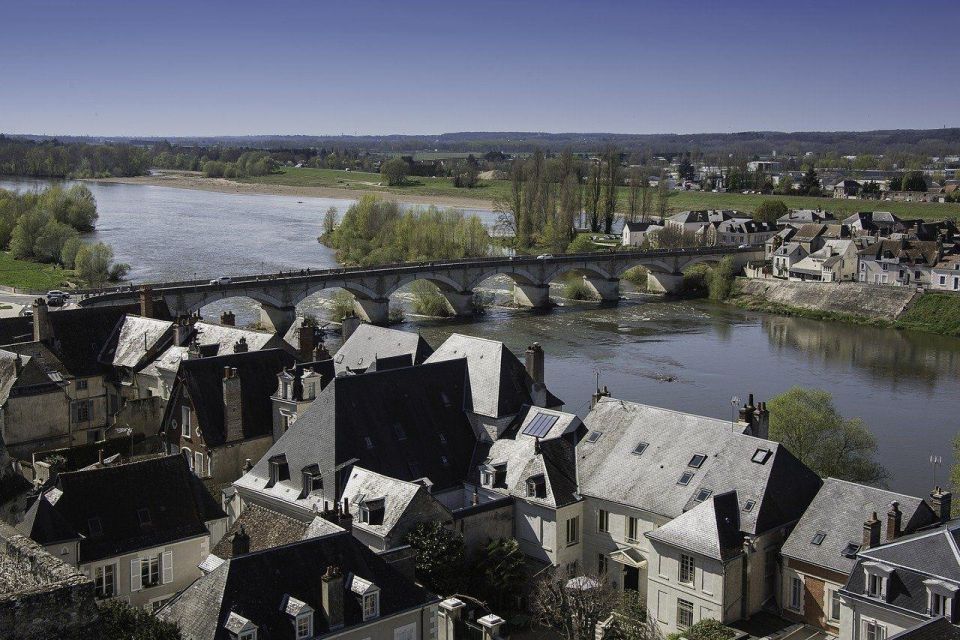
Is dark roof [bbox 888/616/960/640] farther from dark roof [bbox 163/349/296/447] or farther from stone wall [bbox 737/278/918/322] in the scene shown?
stone wall [bbox 737/278/918/322]

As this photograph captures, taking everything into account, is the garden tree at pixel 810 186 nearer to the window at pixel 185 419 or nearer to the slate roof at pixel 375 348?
the slate roof at pixel 375 348

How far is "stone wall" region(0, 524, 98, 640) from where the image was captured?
1011 cm

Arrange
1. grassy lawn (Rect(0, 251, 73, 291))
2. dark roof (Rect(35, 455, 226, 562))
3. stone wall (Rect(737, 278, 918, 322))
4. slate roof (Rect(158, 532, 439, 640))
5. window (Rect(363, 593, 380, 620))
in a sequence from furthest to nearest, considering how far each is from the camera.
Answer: grassy lawn (Rect(0, 251, 73, 291))
stone wall (Rect(737, 278, 918, 322))
dark roof (Rect(35, 455, 226, 562))
window (Rect(363, 593, 380, 620))
slate roof (Rect(158, 532, 439, 640))

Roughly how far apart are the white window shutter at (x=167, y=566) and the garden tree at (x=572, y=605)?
352 inches

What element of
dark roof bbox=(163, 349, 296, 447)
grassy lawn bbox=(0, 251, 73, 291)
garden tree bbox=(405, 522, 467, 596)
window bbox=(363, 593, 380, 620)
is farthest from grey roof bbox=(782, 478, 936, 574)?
grassy lawn bbox=(0, 251, 73, 291)

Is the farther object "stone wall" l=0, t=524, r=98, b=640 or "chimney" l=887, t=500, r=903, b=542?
"chimney" l=887, t=500, r=903, b=542

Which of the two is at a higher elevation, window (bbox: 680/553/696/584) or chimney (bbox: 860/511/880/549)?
chimney (bbox: 860/511/880/549)

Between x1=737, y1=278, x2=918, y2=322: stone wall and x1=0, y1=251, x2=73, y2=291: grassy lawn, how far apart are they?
59232mm

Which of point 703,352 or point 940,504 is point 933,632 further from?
point 703,352

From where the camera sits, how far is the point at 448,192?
194 m

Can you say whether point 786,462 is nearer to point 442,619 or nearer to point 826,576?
point 826,576

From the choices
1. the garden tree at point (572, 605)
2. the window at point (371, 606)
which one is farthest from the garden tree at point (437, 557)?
the window at point (371, 606)

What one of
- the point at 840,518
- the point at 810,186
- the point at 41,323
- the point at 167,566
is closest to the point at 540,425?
the point at 840,518

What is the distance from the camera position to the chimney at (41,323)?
4106 cm
